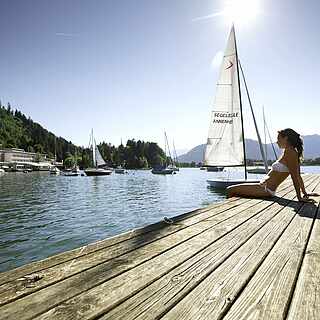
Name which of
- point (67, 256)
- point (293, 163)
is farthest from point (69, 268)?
point (293, 163)

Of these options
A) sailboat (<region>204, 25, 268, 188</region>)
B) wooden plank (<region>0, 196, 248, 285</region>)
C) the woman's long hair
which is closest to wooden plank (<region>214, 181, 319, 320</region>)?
wooden plank (<region>0, 196, 248, 285</region>)

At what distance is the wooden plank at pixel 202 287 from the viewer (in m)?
2.01

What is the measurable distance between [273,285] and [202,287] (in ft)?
2.03

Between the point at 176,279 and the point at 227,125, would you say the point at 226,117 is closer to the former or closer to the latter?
the point at 227,125

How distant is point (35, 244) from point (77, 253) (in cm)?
811

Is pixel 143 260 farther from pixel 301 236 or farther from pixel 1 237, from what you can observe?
pixel 1 237

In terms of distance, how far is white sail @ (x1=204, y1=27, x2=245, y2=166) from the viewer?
23.3 meters

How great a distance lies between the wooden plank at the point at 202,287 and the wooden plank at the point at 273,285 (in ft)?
0.26

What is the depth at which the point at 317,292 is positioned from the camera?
92.0 inches

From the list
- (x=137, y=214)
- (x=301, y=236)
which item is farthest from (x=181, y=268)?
(x=137, y=214)

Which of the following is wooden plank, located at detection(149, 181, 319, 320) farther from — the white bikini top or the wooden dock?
the white bikini top

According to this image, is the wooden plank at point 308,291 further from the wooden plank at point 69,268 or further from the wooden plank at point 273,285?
the wooden plank at point 69,268

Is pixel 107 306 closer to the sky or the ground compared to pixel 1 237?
closer to the sky

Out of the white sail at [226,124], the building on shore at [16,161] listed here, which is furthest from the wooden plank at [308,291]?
the building on shore at [16,161]
